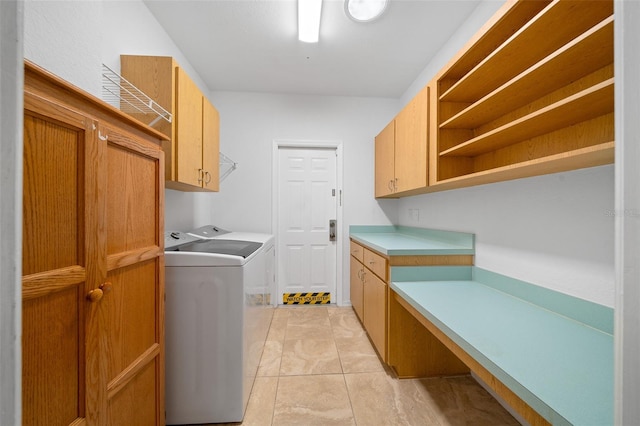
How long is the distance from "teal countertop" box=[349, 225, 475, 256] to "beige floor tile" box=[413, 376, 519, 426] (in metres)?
0.88

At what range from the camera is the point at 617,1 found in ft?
1.18

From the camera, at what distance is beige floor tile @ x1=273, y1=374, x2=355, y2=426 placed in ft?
4.52

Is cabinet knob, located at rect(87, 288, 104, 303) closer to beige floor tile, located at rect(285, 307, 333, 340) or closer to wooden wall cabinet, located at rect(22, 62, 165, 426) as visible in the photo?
wooden wall cabinet, located at rect(22, 62, 165, 426)

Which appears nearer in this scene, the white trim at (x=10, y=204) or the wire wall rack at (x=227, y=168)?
the white trim at (x=10, y=204)

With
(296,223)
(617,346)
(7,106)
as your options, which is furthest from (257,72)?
(617,346)

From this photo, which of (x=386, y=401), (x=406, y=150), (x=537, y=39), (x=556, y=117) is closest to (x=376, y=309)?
(x=386, y=401)

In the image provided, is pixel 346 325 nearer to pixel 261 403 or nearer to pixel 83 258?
pixel 261 403

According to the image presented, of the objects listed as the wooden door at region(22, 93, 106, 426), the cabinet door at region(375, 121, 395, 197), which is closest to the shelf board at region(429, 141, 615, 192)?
the cabinet door at region(375, 121, 395, 197)

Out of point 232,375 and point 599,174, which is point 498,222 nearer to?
point 599,174

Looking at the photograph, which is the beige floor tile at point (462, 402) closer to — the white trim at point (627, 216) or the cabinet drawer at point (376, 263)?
the cabinet drawer at point (376, 263)

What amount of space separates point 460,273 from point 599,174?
0.90 meters

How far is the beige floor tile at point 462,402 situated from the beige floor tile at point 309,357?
2.01ft

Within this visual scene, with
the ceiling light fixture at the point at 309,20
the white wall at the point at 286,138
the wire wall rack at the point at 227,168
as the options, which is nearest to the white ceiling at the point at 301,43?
the ceiling light fixture at the point at 309,20

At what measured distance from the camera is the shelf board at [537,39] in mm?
868
